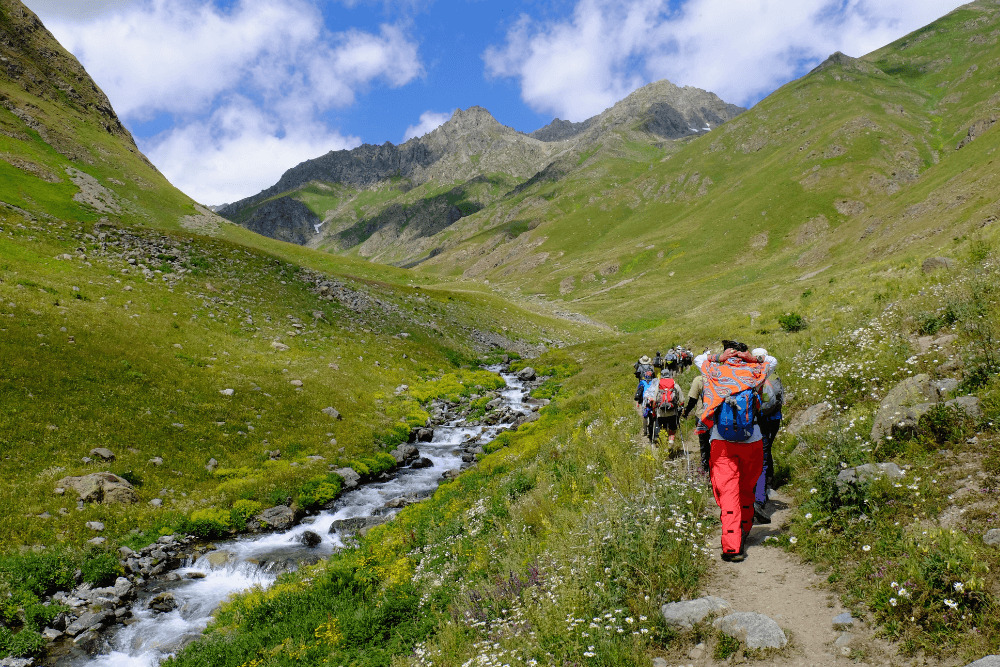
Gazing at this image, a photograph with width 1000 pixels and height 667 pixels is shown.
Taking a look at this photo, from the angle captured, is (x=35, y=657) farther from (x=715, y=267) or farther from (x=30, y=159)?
(x=715, y=267)

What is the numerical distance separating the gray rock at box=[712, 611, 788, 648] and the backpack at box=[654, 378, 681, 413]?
7194 millimetres

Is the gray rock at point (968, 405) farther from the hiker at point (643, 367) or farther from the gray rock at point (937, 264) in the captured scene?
the gray rock at point (937, 264)

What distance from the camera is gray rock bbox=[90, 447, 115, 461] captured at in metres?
16.3

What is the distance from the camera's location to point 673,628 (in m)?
5.83

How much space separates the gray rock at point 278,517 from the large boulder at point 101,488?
4.01 metres

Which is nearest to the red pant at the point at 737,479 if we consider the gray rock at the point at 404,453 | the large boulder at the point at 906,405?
the large boulder at the point at 906,405

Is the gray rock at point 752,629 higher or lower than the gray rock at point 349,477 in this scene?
higher

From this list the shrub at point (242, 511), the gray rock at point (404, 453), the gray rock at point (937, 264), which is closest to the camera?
the shrub at point (242, 511)

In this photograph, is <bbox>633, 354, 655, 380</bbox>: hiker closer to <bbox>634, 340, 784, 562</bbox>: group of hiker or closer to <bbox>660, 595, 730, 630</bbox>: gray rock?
<bbox>634, 340, 784, 562</bbox>: group of hiker

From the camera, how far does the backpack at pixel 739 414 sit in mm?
7391

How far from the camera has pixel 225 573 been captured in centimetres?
1366

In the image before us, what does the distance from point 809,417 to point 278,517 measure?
1706cm

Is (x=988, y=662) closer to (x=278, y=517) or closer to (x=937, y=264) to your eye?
(x=278, y=517)

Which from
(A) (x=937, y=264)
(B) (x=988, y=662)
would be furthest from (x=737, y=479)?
(A) (x=937, y=264)
